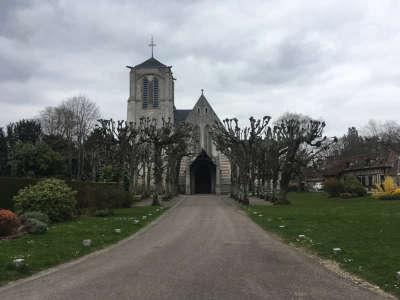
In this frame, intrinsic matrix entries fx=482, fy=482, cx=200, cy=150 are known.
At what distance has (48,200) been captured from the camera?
21.7 meters

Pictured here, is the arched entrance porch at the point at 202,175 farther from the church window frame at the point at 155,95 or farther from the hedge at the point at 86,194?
the hedge at the point at 86,194

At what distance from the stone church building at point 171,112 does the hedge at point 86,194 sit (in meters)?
35.4

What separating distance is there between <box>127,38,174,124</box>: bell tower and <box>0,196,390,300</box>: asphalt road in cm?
5880

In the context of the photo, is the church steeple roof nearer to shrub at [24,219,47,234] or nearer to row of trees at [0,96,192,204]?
row of trees at [0,96,192,204]

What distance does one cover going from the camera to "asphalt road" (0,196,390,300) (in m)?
7.84

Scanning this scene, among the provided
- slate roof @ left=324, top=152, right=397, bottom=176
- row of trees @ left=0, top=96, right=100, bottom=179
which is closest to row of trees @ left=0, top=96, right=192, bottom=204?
row of trees @ left=0, top=96, right=100, bottom=179

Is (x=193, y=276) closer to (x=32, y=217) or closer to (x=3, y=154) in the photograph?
(x=32, y=217)

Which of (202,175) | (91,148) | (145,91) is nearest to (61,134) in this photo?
(91,148)

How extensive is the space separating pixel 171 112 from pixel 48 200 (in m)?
52.0

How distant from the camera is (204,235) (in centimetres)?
1662

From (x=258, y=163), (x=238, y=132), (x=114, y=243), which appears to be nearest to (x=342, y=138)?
(x=258, y=163)

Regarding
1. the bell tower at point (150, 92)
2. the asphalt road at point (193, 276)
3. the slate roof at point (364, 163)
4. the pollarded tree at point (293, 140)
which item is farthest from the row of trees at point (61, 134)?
the asphalt road at point (193, 276)

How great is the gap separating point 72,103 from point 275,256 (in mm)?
53686

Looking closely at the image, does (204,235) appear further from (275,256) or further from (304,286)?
(304,286)
